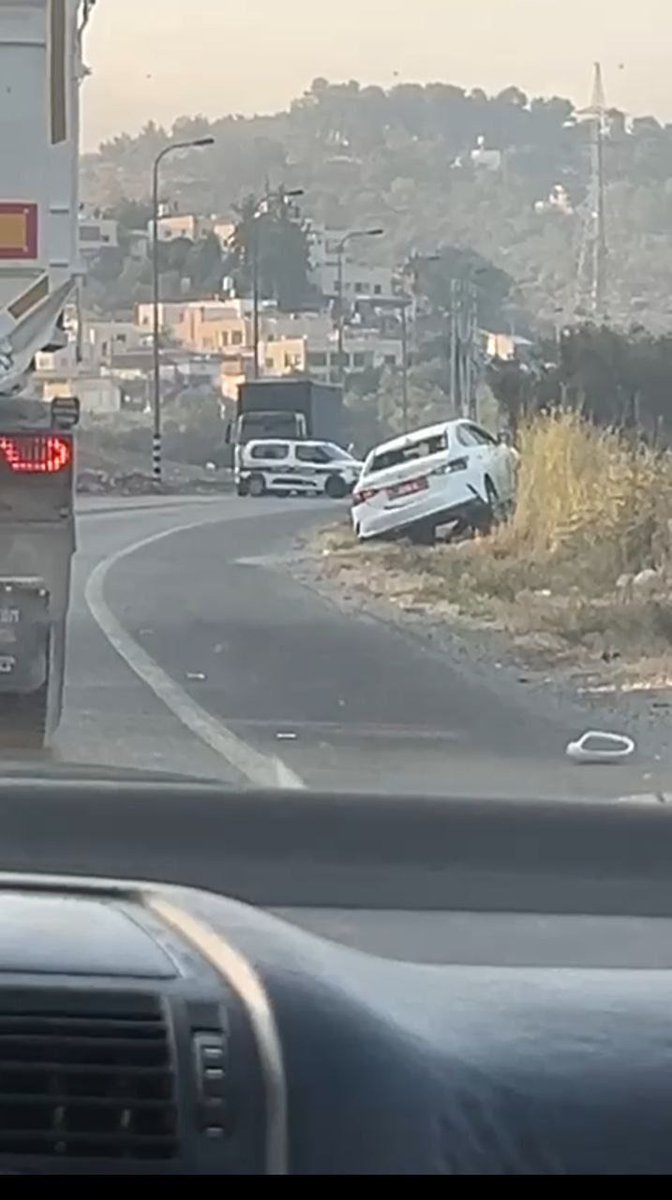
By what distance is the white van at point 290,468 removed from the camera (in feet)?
76.2

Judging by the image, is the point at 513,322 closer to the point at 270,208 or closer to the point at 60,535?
the point at 270,208

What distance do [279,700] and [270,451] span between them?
12709 millimetres

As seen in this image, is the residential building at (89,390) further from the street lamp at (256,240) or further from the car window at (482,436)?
the car window at (482,436)

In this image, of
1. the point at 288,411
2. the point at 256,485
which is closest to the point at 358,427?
the point at 288,411

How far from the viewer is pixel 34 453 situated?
8.87 metres

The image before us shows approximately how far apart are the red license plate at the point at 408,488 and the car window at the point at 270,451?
272 centimetres

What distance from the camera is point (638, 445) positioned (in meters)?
21.8

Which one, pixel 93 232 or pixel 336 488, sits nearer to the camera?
pixel 93 232

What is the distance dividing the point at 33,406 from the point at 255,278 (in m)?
3.73

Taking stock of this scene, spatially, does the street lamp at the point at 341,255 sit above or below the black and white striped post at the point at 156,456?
above

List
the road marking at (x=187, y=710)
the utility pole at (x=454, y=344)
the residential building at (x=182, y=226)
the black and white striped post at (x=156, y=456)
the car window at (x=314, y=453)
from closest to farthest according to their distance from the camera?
the road marking at (x=187, y=710), the residential building at (x=182, y=226), the utility pole at (x=454, y=344), the black and white striped post at (x=156, y=456), the car window at (x=314, y=453)

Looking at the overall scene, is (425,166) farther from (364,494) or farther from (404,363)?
(364,494)

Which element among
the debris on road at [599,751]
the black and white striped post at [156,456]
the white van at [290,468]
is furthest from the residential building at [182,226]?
the black and white striped post at [156,456]

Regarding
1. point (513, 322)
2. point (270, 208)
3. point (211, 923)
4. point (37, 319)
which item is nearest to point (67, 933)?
point (211, 923)
